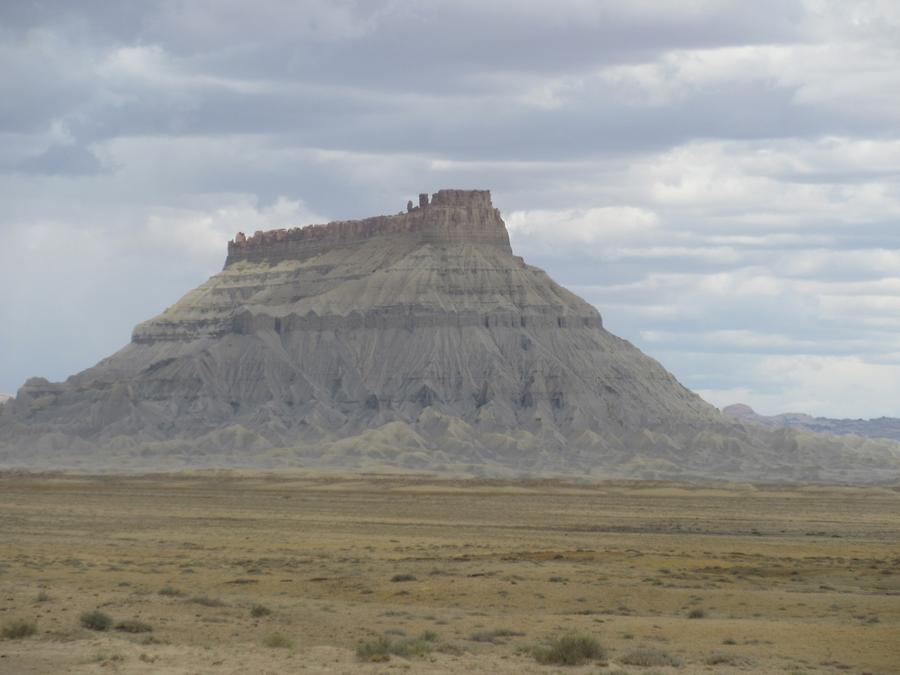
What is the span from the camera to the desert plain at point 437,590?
28062 mm

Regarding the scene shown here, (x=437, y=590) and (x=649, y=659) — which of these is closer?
(x=649, y=659)

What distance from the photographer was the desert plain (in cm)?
2806

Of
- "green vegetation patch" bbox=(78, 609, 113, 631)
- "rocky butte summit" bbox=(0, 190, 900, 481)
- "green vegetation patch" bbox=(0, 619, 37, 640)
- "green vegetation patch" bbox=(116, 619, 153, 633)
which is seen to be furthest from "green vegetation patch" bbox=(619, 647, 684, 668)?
"rocky butte summit" bbox=(0, 190, 900, 481)

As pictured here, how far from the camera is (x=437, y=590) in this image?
130 feet

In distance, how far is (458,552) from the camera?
182ft

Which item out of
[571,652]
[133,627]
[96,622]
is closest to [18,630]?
[96,622]

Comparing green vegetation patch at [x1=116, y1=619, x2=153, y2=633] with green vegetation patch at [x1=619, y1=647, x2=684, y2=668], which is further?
green vegetation patch at [x1=116, y1=619, x2=153, y2=633]

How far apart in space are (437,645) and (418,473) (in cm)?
12589

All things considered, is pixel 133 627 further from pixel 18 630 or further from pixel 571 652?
pixel 571 652

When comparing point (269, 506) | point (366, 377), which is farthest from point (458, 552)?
point (366, 377)

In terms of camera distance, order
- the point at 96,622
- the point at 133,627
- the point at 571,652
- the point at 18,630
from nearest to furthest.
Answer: the point at 571,652 → the point at 18,630 → the point at 133,627 → the point at 96,622

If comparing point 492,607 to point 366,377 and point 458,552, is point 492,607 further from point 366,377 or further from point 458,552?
point 366,377

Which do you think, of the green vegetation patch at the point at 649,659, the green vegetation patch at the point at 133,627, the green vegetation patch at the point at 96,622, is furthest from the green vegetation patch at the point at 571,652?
the green vegetation patch at the point at 96,622

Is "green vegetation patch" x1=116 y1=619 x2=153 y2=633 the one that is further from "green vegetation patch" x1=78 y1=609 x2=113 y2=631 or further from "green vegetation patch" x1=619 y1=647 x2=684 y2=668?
"green vegetation patch" x1=619 y1=647 x2=684 y2=668
